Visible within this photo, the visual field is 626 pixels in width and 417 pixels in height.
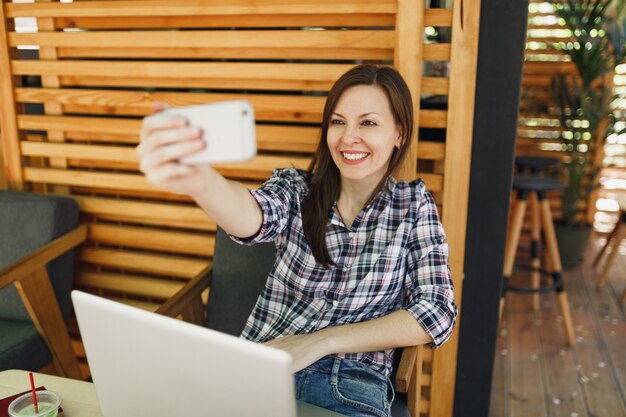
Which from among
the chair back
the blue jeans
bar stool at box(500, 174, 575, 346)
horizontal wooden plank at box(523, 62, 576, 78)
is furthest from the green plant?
the blue jeans

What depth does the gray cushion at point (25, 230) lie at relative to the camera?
2320mm

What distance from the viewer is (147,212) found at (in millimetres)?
2459

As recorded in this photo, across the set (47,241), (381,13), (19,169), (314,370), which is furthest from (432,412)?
(19,169)

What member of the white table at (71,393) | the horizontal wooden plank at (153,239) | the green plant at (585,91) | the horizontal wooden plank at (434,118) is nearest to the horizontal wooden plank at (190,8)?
the horizontal wooden plank at (434,118)

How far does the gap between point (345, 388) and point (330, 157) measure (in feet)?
2.10

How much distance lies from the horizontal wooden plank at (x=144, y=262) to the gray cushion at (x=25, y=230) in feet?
0.71

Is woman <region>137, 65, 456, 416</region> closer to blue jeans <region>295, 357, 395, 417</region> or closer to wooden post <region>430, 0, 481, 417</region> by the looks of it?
blue jeans <region>295, 357, 395, 417</region>

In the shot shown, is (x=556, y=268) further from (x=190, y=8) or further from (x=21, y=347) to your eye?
(x=21, y=347)

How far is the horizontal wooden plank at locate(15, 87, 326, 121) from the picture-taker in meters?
2.15

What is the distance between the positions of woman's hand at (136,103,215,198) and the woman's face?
26.8 inches

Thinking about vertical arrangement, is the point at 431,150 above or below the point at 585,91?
below

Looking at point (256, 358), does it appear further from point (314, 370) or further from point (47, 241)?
point (47, 241)

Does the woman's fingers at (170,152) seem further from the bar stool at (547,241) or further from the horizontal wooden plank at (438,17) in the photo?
the bar stool at (547,241)

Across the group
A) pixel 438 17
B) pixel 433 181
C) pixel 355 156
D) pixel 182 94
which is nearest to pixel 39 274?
pixel 182 94
